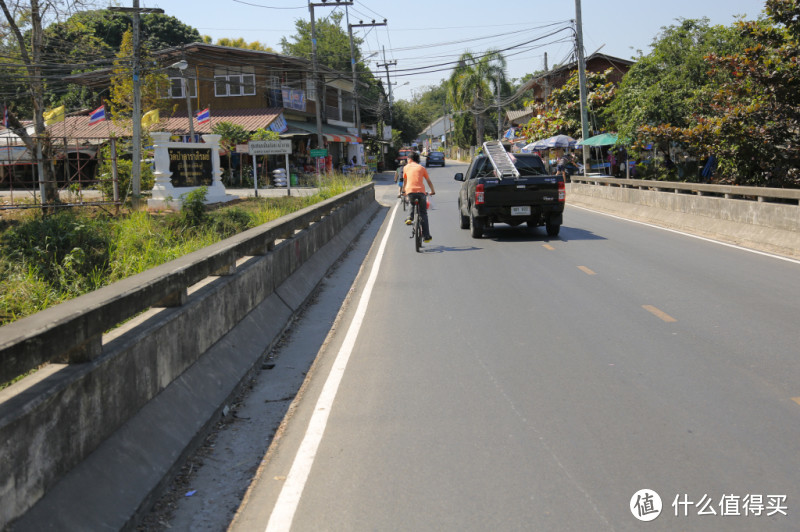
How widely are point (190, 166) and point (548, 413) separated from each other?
2383 cm

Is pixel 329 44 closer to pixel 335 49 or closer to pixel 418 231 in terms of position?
pixel 335 49

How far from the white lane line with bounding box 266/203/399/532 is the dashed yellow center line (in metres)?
3.45

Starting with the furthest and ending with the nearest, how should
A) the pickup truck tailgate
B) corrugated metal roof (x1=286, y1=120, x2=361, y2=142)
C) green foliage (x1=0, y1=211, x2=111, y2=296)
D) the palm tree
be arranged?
the palm tree
corrugated metal roof (x1=286, y1=120, x2=361, y2=142)
the pickup truck tailgate
green foliage (x1=0, y1=211, x2=111, y2=296)

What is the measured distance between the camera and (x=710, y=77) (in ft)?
96.4

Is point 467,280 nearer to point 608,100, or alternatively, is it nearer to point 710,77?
point 710,77

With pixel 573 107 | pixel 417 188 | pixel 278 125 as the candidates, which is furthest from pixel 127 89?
pixel 417 188

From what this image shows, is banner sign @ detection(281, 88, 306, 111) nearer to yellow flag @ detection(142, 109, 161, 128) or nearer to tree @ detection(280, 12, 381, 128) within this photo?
yellow flag @ detection(142, 109, 161, 128)

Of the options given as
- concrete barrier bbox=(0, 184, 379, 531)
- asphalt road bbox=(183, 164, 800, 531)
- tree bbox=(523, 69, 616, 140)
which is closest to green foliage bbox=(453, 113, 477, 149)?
tree bbox=(523, 69, 616, 140)

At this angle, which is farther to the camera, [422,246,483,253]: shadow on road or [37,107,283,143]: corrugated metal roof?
[37,107,283,143]: corrugated metal roof

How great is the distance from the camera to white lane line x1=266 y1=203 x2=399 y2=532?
4.20 meters

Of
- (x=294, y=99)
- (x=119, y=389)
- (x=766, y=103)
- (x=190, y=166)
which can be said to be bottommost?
(x=119, y=389)

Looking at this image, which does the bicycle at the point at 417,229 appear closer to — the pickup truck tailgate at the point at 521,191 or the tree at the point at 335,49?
the pickup truck tailgate at the point at 521,191

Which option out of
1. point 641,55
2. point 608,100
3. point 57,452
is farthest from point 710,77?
point 57,452

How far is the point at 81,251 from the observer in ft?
30.7
